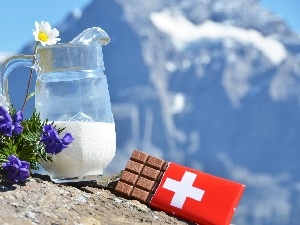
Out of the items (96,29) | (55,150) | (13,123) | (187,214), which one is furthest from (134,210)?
(96,29)

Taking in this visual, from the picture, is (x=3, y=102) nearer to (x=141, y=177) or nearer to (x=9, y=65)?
(x=9, y=65)

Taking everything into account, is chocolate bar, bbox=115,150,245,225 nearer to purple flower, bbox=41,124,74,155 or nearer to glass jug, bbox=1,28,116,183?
glass jug, bbox=1,28,116,183

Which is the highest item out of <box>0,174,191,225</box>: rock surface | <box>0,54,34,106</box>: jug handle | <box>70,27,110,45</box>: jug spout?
<box>70,27,110,45</box>: jug spout

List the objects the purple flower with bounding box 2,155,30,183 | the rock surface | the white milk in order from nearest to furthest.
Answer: the rock surface, the purple flower with bounding box 2,155,30,183, the white milk

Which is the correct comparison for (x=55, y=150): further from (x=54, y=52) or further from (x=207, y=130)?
(x=207, y=130)

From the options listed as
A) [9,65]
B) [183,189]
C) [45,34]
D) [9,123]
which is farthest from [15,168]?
[183,189]

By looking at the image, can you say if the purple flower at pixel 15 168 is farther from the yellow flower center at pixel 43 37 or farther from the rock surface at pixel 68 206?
the yellow flower center at pixel 43 37

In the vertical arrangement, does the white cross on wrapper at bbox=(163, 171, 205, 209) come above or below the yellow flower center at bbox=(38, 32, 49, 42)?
below

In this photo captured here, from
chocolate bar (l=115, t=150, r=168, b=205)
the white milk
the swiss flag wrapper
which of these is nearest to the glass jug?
the white milk
